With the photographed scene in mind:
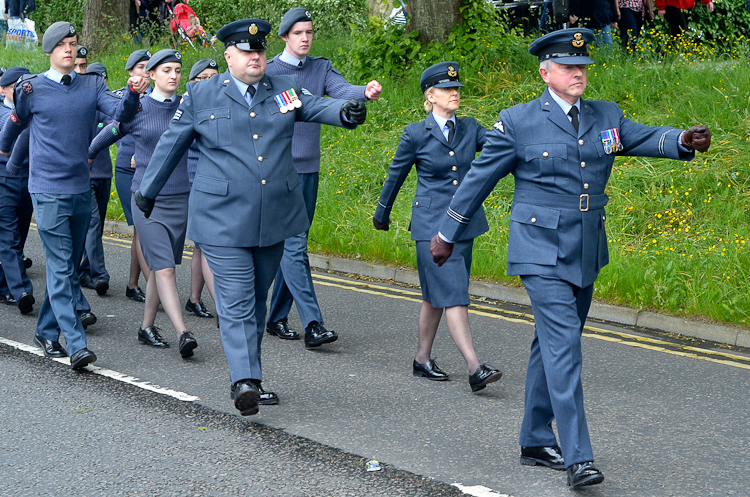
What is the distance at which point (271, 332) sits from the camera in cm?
745

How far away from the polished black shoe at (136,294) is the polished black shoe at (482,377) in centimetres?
398

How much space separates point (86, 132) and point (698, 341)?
4785 millimetres

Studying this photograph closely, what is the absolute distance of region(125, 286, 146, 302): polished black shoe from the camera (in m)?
8.71

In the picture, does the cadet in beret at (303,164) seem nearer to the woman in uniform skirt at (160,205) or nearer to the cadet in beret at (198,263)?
the cadet in beret at (198,263)

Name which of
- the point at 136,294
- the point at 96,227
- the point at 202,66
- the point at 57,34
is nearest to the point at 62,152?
the point at 57,34

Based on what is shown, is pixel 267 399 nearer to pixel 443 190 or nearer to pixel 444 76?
pixel 443 190

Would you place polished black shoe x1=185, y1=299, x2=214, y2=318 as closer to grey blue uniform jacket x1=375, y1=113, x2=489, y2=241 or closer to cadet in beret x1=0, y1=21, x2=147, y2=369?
cadet in beret x1=0, y1=21, x2=147, y2=369

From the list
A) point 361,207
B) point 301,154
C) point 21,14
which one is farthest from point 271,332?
point 21,14

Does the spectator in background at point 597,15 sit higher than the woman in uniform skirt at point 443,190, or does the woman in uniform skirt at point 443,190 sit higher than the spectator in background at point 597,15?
the spectator in background at point 597,15

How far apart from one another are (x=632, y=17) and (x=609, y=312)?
7.63 metres

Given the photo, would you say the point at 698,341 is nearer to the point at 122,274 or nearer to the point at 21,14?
the point at 122,274

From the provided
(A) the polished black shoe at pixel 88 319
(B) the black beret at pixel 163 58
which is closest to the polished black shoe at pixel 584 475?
(B) the black beret at pixel 163 58

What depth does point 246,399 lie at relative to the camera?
5.02 metres

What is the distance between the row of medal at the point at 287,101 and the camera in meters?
5.41
